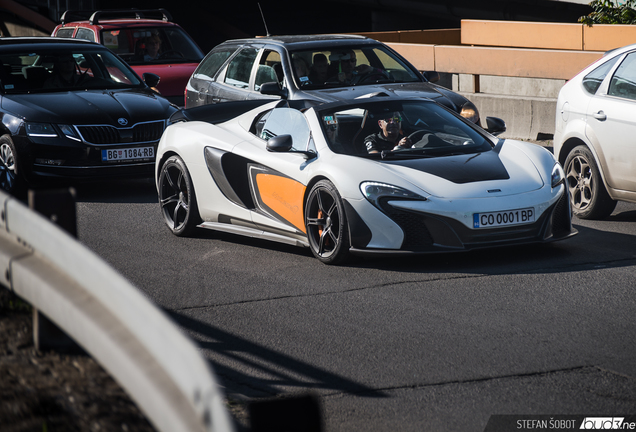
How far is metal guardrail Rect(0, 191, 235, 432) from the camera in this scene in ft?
6.66

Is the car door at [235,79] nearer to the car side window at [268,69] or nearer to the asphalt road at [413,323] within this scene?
the car side window at [268,69]

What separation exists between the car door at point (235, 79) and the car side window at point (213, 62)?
22cm

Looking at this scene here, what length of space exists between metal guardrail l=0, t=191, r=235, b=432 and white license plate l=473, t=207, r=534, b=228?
4287mm

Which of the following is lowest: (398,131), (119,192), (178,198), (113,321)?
(119,192)

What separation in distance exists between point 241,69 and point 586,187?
17.7 feet

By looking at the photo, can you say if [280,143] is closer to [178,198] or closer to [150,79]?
[178,198]

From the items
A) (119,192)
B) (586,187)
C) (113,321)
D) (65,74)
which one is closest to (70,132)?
(119,192)

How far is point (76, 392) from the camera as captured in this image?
3.09m

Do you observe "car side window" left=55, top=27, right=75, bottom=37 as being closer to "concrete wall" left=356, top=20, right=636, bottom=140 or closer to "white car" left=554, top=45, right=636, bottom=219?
"concrete wall" left=356, top=20, right=636, bottom=140

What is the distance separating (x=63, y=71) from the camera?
1214 centimetres

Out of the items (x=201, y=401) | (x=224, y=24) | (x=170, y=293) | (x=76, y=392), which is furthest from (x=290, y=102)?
(x=224, y=24)

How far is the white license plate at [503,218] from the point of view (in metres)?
7.09

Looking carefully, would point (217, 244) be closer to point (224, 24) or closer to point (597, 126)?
point (597, 126)

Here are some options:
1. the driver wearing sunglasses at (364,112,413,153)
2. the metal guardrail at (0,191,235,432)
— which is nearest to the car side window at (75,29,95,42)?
the driver wearing sunglasses at (364,112,413,153)
